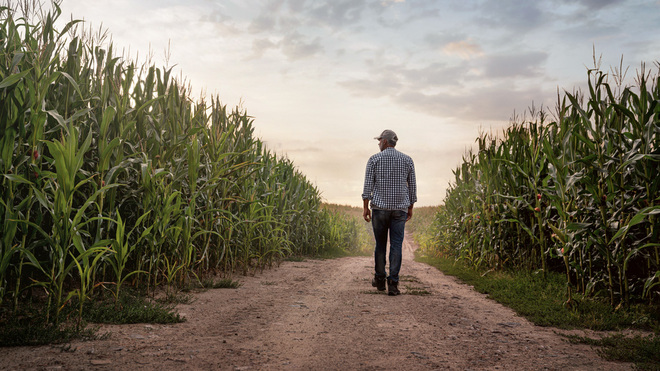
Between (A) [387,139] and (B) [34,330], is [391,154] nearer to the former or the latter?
(A) [387,139]

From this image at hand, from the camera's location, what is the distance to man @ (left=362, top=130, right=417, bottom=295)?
6879 millimetres

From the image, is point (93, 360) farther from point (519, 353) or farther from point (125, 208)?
point (519, 353)

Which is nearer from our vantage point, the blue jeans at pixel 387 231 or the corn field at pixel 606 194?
the corn field at pixel 606 194

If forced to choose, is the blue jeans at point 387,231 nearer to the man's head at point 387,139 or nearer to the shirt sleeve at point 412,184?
the shirt sleeve at point 412,184

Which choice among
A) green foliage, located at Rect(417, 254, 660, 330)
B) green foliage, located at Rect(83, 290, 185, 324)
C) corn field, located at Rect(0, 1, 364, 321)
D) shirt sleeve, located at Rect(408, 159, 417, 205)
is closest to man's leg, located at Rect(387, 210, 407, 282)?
shirt sleeve, located at Rect(408, 159, 417, 205)

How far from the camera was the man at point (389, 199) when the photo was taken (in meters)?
6.88

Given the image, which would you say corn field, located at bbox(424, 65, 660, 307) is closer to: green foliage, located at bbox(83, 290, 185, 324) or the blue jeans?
the blue jeans

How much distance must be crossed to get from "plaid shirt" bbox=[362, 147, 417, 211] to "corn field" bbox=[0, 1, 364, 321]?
2.25 metres

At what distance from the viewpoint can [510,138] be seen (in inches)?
340

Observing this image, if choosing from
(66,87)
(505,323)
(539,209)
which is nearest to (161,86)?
(66,87)

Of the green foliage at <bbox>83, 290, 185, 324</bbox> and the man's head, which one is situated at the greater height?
the man's head

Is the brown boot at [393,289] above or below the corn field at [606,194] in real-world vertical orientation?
below

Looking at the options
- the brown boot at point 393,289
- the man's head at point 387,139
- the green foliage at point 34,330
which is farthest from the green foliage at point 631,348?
the green foliage at point 34,330

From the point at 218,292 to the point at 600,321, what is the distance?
4735 mm
